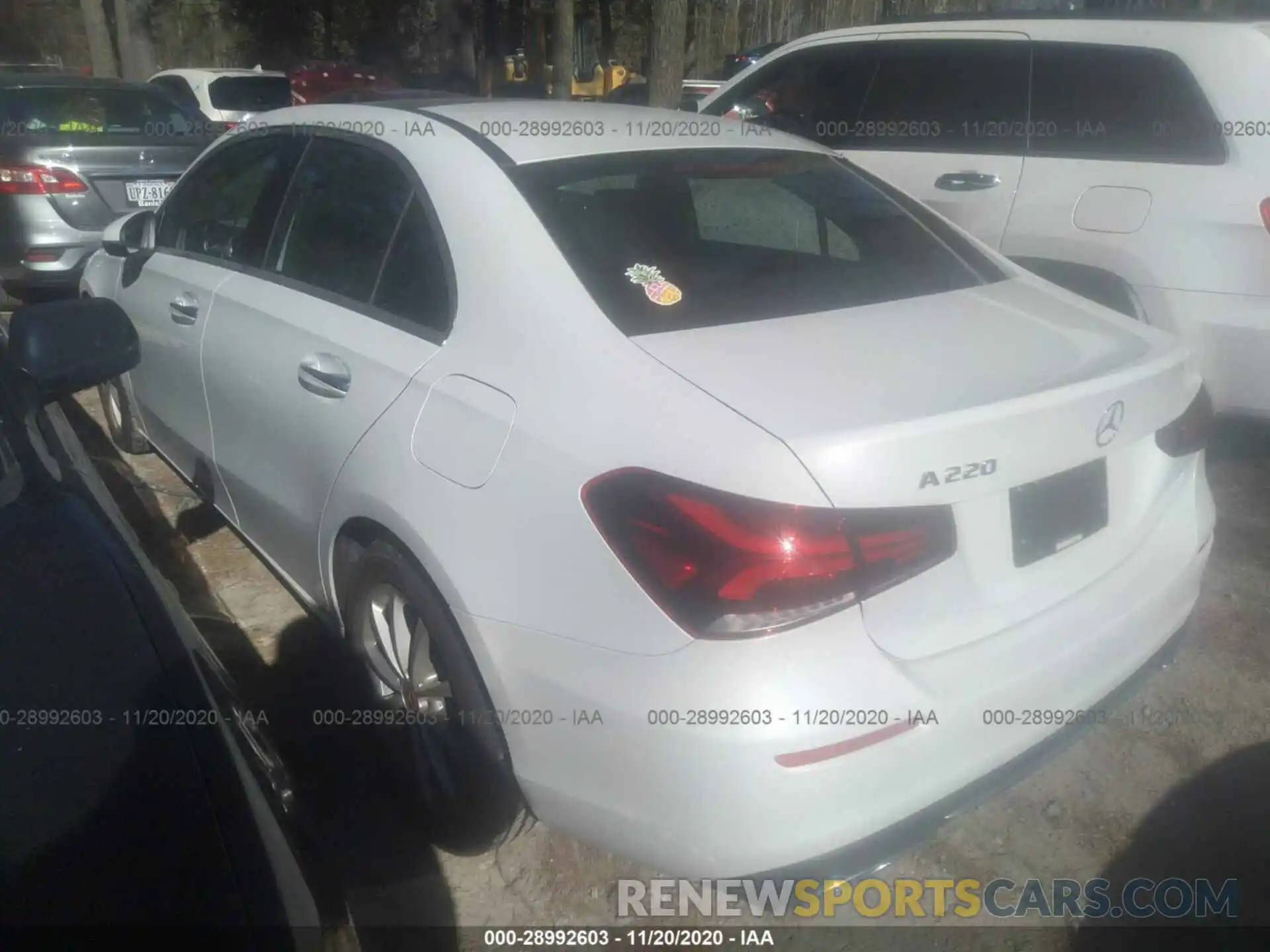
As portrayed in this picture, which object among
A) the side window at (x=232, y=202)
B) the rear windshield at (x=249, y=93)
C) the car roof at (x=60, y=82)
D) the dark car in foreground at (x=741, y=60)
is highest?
the side window at (x=232, y=202)

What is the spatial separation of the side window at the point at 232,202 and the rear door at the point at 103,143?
3.21m

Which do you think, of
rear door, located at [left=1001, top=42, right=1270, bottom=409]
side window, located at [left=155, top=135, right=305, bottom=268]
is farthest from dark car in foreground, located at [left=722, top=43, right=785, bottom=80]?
side window, located at [left=155, top=135, right=305, bottom=268]

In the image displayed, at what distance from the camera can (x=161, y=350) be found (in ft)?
12.6

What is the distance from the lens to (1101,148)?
4676 mm

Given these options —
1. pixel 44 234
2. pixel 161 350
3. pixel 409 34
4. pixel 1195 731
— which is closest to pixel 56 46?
pixel 409 34

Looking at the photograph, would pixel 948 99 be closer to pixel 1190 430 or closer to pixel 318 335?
pixel 1190 430

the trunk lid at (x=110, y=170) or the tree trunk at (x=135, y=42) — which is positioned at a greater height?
the trunk lid at (x=110, y=170)

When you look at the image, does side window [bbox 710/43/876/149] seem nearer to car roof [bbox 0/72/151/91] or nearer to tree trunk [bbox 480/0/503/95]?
car roof [bbox 0/72/151/91]

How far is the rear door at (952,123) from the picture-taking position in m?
4.96

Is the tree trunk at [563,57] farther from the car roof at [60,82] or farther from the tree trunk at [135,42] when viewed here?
the car roof at [60,82]

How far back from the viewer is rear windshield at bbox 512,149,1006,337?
7.84ft

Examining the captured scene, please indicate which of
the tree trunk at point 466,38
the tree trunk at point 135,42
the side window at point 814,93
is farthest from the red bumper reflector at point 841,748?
the tree trunk at point 466,38

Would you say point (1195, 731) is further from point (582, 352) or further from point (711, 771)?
point (582, 352)

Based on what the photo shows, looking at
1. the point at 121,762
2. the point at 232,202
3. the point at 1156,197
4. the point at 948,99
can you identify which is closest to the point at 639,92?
the point at 948,99
